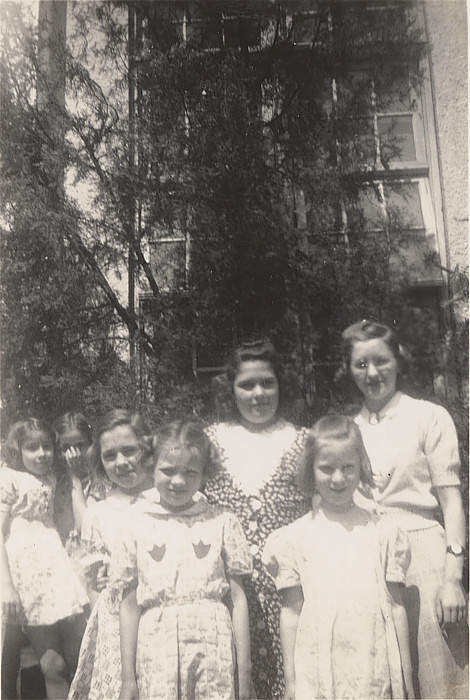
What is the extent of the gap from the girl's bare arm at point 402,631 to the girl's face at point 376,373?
596 millimetres

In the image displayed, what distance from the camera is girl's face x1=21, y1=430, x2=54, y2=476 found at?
2162mm

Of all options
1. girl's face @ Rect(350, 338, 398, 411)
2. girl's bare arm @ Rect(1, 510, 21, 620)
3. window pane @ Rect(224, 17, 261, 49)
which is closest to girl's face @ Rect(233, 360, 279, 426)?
girl's face @ Rect(350, 338, 398, 411)

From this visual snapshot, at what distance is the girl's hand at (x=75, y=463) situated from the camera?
215 cm

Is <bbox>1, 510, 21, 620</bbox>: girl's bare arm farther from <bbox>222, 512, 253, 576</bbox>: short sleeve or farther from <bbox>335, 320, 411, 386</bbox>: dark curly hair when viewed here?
<bbox>335, 320, 411, 386</bbox>: dark curly hair

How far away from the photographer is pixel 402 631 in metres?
1.92

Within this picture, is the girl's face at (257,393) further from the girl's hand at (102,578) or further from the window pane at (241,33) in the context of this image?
the window pane at (241,33)

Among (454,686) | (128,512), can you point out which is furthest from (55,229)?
(454,686)

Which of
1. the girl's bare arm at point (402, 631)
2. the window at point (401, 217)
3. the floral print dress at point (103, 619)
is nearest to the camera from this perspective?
the girl's bare arm at point (402, 631)

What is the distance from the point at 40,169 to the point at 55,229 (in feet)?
0.77

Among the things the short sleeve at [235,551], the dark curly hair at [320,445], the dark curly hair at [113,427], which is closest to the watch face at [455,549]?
the dark curly hair at [320,445]

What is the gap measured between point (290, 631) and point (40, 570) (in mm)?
873

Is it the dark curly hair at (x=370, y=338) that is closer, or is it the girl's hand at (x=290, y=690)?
the girl's hand at (x=290, y=690)

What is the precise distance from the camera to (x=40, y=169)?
7.51 feet

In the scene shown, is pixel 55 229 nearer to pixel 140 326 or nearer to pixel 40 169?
pixel 40 169
